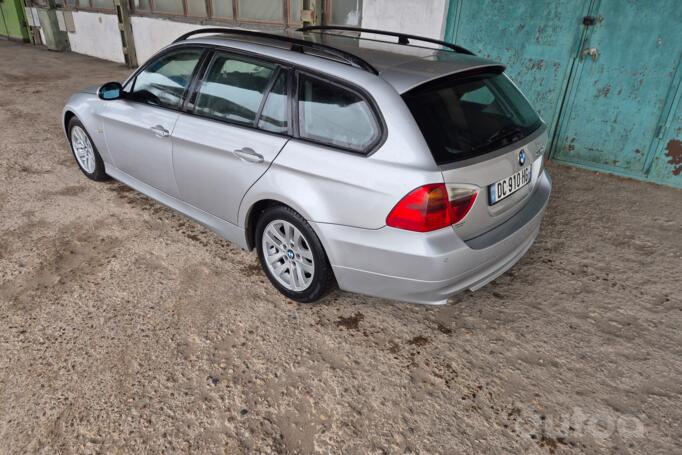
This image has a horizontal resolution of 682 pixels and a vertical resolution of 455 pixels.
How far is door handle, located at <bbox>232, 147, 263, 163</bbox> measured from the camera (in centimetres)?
278

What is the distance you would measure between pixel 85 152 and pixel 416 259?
380 centimetres

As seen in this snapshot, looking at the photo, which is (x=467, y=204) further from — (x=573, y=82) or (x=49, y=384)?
(x=573, y=82)

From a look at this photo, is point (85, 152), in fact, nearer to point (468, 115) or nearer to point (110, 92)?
point (110, 92)

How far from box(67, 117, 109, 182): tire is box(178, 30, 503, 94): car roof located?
5.63ft

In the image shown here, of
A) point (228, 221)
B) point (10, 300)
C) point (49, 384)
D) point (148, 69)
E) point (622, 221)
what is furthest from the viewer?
point (622, 221)

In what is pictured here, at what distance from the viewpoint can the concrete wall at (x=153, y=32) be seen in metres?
9.88

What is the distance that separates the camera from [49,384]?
7.78 feet

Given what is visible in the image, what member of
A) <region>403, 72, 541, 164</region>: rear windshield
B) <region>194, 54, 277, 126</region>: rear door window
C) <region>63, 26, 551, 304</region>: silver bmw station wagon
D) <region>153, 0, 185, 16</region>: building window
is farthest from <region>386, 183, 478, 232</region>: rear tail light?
<region>153, 0, 185, 16</region>: building window

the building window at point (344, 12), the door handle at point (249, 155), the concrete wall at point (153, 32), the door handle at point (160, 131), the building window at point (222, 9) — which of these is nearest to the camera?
the door handle at point (249, 155)

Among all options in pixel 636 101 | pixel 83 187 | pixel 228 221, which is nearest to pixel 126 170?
pixel 83 187

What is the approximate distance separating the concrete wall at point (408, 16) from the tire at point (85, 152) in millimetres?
4182

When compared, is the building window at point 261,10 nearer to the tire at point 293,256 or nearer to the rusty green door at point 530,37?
the rusty green door at point 530,37

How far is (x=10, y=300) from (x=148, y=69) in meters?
1.97

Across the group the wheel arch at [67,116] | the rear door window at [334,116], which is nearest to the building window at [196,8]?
the wheel arch at [67,116]
